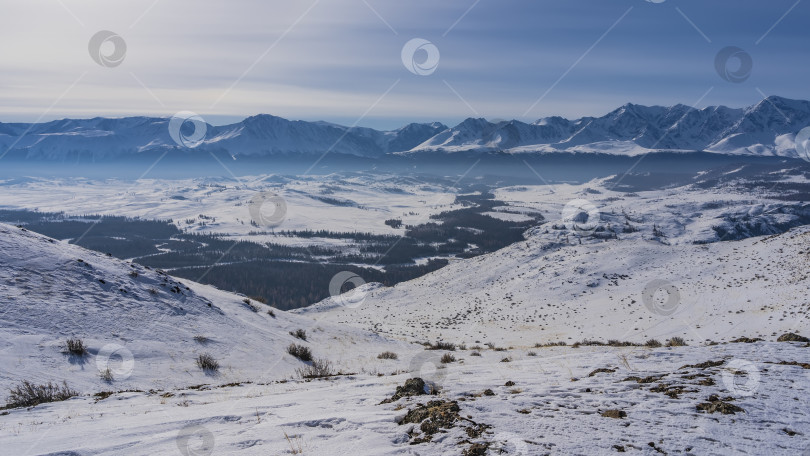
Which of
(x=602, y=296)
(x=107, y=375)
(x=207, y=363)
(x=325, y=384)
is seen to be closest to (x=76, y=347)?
(x=107, y=375)

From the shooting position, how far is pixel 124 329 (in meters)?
14.8

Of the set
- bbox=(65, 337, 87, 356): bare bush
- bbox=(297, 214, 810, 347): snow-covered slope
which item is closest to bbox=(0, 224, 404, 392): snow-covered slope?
bbox=(65, 337, 87, 356): bare bush

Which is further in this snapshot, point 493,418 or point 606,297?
point 606,297

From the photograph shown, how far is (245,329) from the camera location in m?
18.5

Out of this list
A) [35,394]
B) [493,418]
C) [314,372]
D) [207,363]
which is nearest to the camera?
[493,418]

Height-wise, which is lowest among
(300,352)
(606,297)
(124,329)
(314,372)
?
(606,297)

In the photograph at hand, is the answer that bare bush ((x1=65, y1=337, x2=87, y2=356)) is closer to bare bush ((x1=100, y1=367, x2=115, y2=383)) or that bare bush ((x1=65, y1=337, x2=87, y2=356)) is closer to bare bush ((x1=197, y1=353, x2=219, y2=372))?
bare bush ((x1=100, y1=367, x2=115, y2=383))

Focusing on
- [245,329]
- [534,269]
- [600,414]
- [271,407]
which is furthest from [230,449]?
[534,269]

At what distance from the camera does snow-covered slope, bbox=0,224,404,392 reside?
11906mm

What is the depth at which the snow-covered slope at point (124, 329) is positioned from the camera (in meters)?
11.9

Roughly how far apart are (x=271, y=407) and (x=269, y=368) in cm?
696

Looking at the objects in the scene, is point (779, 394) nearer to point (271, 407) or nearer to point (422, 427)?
point (422, 427)

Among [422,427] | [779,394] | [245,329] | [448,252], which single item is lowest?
[779,394]

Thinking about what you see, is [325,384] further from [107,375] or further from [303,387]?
[107,375]
